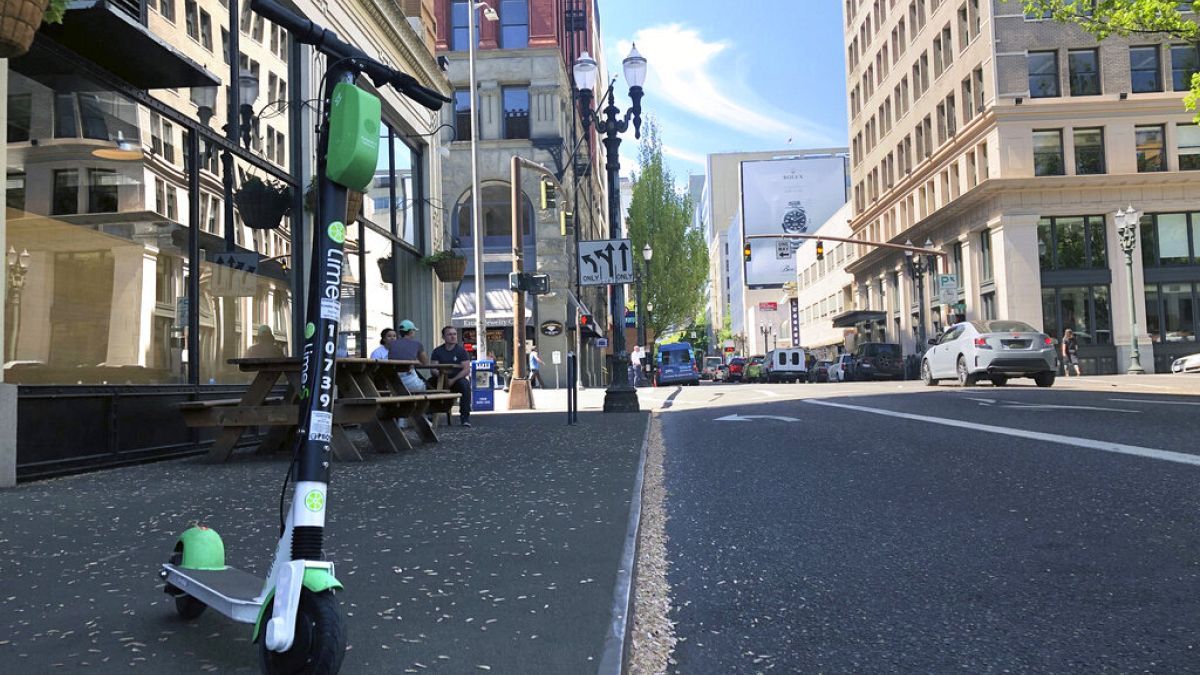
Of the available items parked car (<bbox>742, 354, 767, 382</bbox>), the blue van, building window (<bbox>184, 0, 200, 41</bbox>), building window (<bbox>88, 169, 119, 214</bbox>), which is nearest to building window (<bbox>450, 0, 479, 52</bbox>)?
the blue van

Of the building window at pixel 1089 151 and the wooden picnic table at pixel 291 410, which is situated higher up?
the building window at pixel 1089 151

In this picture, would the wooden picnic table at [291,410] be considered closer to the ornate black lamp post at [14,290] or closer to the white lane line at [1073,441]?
the ornate black lamp post at [14,290]

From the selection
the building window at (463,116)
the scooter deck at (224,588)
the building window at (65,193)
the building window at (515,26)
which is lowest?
the scooter deck at (224,588)

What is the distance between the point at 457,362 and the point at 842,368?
30.2 meters

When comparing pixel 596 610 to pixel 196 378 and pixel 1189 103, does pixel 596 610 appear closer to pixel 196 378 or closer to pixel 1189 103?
pixel 196 378

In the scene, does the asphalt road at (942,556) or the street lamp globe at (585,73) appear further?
the street lamp globe at (585,73)

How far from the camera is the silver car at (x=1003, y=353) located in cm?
1917

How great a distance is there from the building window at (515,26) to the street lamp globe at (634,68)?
25.8m

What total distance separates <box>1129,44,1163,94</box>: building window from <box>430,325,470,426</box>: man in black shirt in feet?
115

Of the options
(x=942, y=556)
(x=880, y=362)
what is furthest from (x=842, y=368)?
(x=942, y=556)

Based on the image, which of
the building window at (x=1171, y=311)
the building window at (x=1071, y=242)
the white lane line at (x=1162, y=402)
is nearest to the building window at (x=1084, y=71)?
the building window at (x=1071, y=242)

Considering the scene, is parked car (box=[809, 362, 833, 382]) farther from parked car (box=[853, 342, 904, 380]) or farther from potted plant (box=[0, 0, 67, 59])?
potted plant (box=[0, 0, 67, 59])

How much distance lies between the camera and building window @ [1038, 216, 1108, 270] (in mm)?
36688

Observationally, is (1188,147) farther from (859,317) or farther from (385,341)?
(385,341)
